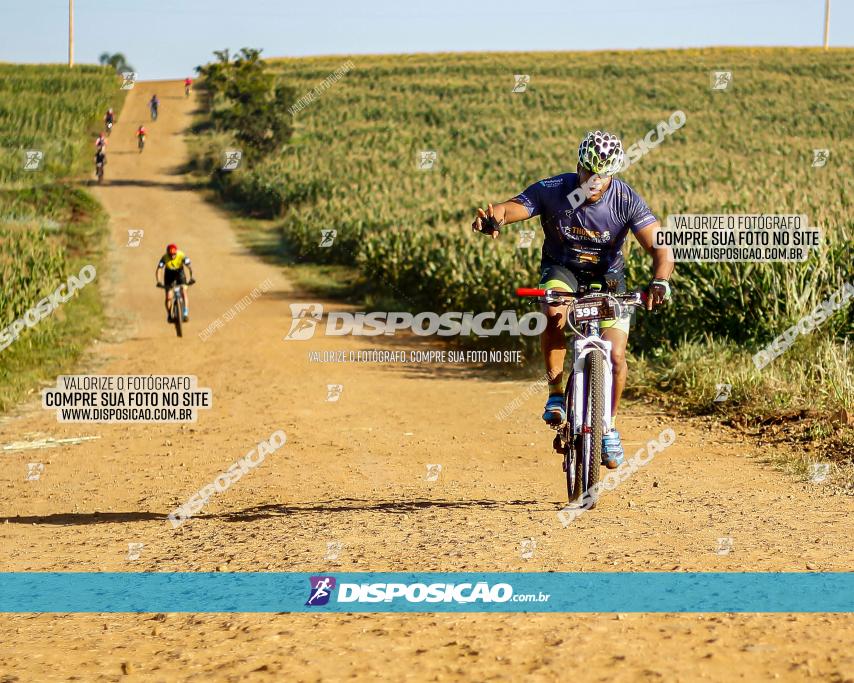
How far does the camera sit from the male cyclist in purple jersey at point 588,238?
7016mm

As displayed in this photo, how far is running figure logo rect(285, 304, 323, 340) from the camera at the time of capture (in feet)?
68.9

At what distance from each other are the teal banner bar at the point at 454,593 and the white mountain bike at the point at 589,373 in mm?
1527

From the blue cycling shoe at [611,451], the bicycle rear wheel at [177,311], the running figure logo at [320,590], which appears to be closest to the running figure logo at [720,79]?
the bicycle rear wheel at [177,311]

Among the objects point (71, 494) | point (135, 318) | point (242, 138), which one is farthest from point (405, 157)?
point (71, 494)

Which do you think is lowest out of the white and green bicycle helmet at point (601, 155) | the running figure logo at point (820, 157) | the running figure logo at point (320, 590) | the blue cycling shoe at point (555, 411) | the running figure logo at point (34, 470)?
the running figure logo at point (34, 470)

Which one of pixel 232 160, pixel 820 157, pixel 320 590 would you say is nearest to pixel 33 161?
A: pixel 232 160

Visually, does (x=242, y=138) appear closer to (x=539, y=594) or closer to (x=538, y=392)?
(x=538, y=392)

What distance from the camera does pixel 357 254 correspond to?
30.1m

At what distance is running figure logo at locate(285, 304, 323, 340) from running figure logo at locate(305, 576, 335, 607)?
15.0 meters

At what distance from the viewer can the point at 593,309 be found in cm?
693

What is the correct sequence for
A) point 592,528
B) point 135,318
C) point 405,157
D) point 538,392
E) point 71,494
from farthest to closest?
1. point 405,157
2. point 135,318
3. point 538,392
4. point 71,494
5. point 592,528

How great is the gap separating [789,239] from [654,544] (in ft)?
28.3

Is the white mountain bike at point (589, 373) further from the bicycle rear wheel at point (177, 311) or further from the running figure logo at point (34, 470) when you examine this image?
the bicycle rear wheel at point (177, 311)

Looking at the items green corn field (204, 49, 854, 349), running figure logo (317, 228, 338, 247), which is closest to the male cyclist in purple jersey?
green corn field (204, 49, 854, 349)
